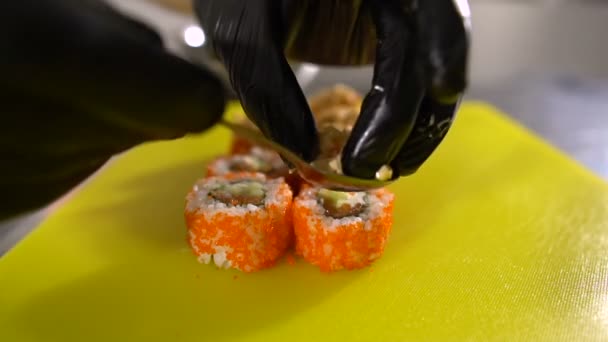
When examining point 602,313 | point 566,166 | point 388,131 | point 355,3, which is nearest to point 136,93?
point 388,131

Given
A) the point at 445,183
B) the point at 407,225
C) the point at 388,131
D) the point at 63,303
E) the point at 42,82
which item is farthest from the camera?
the point at 445,183

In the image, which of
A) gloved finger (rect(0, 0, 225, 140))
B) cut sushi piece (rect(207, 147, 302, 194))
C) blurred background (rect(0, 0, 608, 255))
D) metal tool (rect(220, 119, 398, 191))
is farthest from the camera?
blurred background (rect(0, 0, 608, 255))

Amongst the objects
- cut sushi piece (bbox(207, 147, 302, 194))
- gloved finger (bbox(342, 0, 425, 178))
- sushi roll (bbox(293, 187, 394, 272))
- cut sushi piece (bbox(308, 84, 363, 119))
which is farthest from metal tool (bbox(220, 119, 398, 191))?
cut sushi piece (bbox(308, 84, 363, 119))

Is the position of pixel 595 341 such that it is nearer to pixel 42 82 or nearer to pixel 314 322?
pixel 314 322

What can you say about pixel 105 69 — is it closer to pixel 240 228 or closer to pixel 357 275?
pixel 240 228

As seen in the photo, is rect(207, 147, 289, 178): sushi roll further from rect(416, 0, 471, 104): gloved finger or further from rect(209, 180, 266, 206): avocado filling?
rect(416, 0, 471, 104): gloved finger

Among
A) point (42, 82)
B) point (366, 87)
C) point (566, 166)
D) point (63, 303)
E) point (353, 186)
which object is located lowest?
point (366, 87)
